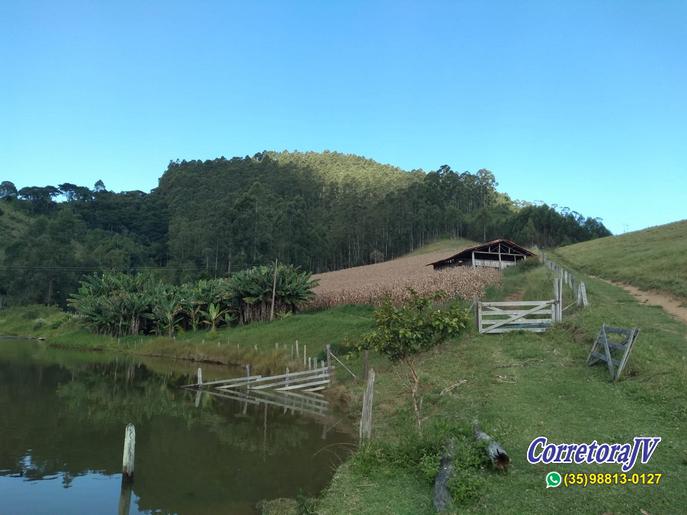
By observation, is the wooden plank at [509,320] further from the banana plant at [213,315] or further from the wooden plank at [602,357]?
the banana plant at [213,315]

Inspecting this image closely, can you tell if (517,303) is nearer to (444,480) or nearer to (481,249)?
(444,480)

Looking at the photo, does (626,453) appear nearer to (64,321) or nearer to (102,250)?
(64,321)

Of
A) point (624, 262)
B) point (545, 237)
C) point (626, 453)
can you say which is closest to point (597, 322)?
point (626, 453)

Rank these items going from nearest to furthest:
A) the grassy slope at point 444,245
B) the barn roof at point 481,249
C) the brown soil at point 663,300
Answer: the brown soil at point 663,300
the barn roof at point 481,249
the grassy slope at point 444,245

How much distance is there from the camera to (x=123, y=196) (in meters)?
152

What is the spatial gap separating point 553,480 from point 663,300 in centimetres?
2335

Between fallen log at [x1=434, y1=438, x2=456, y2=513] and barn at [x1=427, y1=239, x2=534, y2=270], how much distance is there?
40.1 metres

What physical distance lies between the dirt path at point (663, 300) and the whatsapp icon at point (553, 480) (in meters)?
17.0

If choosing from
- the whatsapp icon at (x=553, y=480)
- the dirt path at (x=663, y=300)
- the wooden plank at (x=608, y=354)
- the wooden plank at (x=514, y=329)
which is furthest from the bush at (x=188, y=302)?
the whatsapp icon at (x=553, y=480)

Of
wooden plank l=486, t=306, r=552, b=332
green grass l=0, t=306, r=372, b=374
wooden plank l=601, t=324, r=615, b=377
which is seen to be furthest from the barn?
wooden plank l=601, t=324, r=615, b=377

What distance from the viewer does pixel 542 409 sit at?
1252 cm

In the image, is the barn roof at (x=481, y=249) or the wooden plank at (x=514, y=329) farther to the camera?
the barn roof at (x=481, y=249)

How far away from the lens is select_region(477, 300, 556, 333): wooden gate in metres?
21.3

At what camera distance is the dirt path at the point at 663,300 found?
23.5 metres
